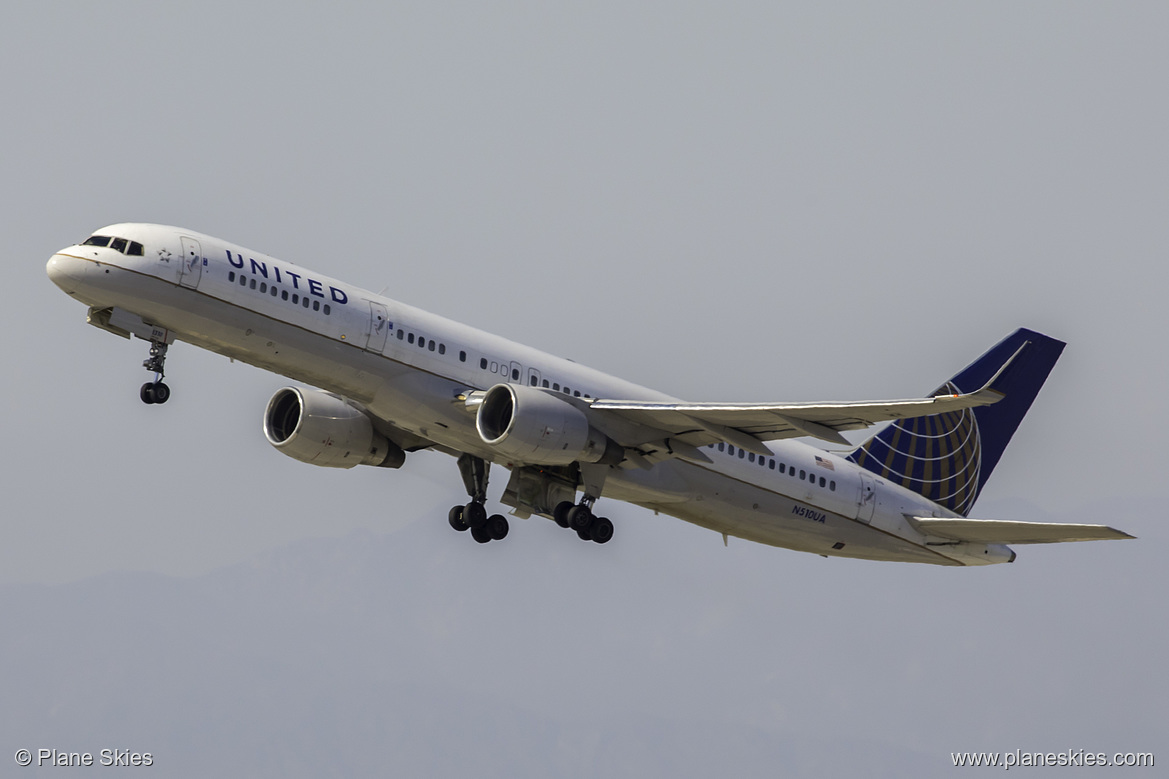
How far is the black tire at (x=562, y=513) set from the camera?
37844 millimetres

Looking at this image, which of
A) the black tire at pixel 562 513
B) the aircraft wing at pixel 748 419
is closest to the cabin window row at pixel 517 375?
the aircraft wing at pixel 748 419

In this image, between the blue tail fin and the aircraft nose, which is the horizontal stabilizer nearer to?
the blue tail fin

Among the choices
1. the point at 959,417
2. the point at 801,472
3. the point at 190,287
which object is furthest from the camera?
the point at 959,417

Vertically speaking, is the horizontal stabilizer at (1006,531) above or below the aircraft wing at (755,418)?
below

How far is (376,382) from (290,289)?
9.52 feet

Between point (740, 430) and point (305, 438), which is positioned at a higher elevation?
point (740, 430)

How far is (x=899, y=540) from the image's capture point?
41.3 metres

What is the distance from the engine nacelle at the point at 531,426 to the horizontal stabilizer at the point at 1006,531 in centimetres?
1175

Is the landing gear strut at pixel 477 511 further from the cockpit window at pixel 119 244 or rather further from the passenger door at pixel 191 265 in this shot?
the cockpit window at pixel 119 244

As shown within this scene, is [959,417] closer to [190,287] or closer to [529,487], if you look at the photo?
[529,487]

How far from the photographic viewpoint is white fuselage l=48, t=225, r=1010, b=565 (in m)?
31.6

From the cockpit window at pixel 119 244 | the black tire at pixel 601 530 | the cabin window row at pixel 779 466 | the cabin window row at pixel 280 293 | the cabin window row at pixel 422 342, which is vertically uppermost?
the cockpit window at pixel 119 244

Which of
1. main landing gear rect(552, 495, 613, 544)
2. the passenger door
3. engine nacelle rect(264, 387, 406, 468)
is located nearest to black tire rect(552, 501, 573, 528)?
main landing gear rect(552, 495, 613, 544)

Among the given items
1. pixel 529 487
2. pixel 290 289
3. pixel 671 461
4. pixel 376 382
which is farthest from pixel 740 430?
pixel 290 289
